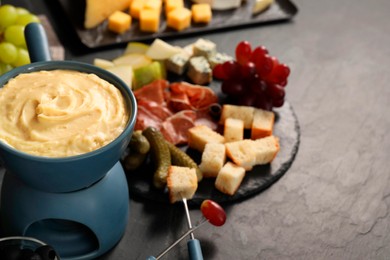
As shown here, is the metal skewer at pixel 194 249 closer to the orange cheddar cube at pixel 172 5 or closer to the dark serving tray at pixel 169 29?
the dark serving tray at pixel 169 29

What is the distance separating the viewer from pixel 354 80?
1937mm

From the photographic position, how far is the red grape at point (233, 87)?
1653 mm

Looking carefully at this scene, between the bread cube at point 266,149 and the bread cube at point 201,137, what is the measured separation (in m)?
0.10

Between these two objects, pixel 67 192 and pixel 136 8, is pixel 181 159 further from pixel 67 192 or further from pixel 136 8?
pixel 136 8

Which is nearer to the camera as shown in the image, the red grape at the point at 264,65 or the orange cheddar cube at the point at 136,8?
the red grape at the point at 264,65

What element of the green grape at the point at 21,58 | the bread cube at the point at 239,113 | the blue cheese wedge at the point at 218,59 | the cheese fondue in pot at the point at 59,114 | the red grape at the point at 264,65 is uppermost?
the cheese fondue in pot at the point at 59,114

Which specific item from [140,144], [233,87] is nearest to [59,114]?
[140,144]

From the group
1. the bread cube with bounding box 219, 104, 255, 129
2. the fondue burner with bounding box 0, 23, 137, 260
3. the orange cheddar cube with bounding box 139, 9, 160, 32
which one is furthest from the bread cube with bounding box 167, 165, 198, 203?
the orange cheddar cube with bounding box 139, 9, 160, 32

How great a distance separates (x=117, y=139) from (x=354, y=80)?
3.88ft

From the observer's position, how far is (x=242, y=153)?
1.47 metres

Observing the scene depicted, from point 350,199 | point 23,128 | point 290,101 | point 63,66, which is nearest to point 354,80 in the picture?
point 290,101

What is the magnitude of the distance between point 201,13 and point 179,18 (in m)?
0.11

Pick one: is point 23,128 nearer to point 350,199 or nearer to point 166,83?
point 166,83

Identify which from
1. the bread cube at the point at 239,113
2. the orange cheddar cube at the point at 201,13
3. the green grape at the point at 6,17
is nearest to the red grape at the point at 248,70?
the bread cube at the point at 239,113
